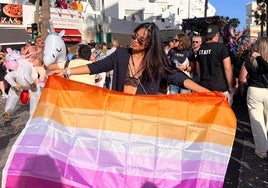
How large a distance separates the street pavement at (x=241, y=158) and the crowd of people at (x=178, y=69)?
313mm

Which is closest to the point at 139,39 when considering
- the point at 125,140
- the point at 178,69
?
the point at 178,69

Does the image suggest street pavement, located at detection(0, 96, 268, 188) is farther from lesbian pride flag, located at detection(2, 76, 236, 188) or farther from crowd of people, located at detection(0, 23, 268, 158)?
lesbian pride flag, located at detection(2, 76, 236, 188)

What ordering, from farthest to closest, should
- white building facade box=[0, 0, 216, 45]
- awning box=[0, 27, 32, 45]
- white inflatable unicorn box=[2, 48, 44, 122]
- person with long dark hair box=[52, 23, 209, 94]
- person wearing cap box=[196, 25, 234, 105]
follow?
1. white building facade box=[0, 0, 216, 45]
2. awning box=[0, 27, 32, 45]
3. white inflatable unicorn box=[2, 48, 44, 122]
4. person wearing cap box=[196, 25, 234, 105]
5. person with long dark hair box=[52, 23, 209, 94]

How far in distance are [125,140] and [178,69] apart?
104cm

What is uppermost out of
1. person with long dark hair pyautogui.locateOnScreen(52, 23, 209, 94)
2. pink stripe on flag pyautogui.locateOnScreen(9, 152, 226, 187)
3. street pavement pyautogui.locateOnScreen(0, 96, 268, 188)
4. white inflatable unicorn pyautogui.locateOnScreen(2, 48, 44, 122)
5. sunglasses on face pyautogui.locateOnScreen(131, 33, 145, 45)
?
sunglasses on face pyautogui.locateOnScreen(131, 33, 145, 45)

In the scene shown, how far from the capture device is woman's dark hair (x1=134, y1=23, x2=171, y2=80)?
3.88 meters

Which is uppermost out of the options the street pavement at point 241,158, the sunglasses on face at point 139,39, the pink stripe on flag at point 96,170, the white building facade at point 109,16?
the white building facade at point 109,16

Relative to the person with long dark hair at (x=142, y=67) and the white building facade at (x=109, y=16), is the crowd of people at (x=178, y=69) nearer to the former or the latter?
the person with long dark hair at (x=142, y=67)

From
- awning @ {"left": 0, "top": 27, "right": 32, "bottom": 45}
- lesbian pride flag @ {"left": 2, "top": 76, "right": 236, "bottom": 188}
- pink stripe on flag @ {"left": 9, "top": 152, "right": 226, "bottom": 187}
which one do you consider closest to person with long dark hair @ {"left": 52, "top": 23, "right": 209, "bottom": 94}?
lesbian pride flag @ {"left": 2, "top": 76, "right": 236, "bottom": 188}

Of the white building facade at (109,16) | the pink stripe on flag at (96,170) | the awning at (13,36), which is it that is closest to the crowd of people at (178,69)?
the pink stripe on flag at (96,170)

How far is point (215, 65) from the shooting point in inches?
239

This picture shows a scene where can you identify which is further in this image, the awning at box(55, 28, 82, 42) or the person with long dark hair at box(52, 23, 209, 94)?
the awning at box(55, 28, 82, 42)

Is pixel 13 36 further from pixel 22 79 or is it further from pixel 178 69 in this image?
pixel 178 69

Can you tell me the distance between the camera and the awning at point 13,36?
951 inches
